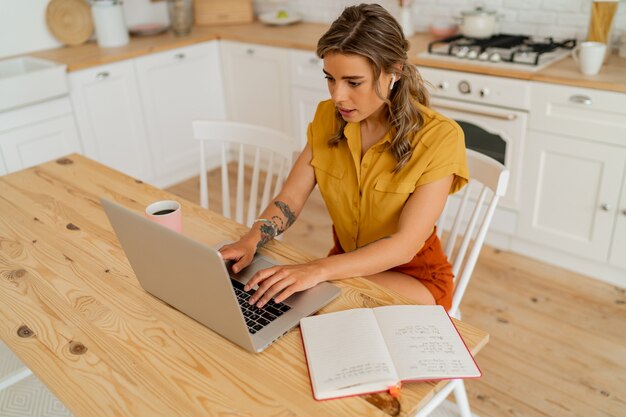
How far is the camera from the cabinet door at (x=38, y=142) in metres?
2.91

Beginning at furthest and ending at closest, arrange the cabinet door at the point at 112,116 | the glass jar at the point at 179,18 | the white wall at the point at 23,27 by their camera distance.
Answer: the glass jar at the point at 179,18 < the white wall at the point at 23,27 < the cabinet door at the point at 112,116

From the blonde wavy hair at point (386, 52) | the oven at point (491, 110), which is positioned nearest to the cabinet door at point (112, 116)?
the oven at point (491, 110)

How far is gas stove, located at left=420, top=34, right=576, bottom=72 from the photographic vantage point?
2.53 meters

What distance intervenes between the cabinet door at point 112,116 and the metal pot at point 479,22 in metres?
1.85

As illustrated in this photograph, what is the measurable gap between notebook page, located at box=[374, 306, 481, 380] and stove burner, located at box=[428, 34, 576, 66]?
175 centimetres

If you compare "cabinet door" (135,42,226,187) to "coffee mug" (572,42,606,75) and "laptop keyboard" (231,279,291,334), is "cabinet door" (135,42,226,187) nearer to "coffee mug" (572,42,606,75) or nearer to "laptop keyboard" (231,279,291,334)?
"coffee mug" (572,42,606,75)

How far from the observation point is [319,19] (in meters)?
3.78

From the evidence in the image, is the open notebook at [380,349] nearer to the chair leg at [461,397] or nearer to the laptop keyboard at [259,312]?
the laptop keyboard at [259,312]

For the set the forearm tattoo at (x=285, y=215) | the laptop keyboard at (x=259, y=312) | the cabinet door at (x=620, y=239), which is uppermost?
the laptop keyboard at (x=259, y=312)

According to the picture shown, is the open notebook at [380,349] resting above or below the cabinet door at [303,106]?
above

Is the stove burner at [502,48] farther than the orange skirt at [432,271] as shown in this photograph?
Yes

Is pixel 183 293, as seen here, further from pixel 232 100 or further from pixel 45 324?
pixel 232 100

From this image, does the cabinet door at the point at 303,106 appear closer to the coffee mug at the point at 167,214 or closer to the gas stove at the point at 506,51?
the gas stove at the point at 506,51

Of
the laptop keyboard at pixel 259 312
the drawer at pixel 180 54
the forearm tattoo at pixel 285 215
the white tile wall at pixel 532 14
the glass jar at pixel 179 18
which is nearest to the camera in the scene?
the laptop keyboard at pixel 259 312
